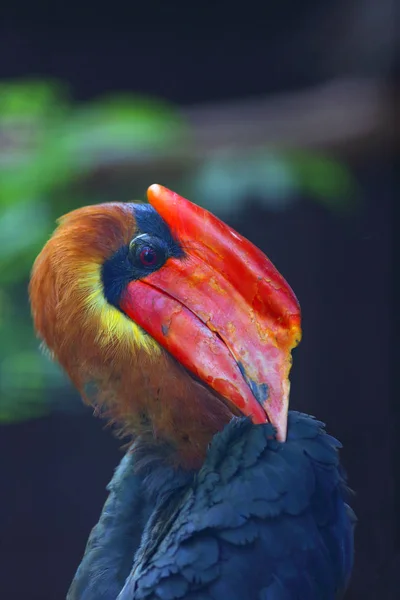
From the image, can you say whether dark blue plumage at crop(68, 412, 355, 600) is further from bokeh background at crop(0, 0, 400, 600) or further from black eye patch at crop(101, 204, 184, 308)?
bokeh background at crop(0, 0, 400, 600)

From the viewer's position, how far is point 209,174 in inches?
77.3

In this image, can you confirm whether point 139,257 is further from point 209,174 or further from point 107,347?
point 209,174

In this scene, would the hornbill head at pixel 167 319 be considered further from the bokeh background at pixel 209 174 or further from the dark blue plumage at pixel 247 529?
the bokeh background at pixel 209 174

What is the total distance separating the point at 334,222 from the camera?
6.07 feet

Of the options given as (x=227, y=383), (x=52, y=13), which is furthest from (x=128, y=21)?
(x=227, y=383)

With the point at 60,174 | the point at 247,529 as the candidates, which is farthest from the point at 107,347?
the point at 60,174

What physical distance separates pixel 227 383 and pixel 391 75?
92 centimetres

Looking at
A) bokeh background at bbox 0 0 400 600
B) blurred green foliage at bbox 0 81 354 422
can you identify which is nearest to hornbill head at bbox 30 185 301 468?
bokeh background at bbox 0 0 400 600

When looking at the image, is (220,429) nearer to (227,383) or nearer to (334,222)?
(227,383)

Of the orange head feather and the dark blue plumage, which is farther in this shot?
the orange head feather

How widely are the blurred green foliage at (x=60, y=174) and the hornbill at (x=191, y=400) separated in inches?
25.7

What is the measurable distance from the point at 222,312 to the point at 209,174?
796 mm

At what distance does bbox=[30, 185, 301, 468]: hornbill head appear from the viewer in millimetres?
1213

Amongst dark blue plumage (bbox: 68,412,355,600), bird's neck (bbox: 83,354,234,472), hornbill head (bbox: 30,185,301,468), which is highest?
hornbill head (bbox: 30,185,301,468)
